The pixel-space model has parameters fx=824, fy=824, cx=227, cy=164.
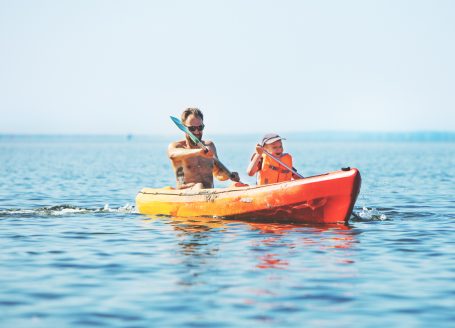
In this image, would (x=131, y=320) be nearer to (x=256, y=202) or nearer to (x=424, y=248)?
(x=424, y=248)

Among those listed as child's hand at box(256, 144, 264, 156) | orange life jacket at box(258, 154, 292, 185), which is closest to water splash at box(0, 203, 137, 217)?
orange life jacket at box(258, 154, 292, 185)

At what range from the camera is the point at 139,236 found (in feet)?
40.5

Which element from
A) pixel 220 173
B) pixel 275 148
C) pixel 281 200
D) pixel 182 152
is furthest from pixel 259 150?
pixel 182 152

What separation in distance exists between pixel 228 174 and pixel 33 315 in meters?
7.04

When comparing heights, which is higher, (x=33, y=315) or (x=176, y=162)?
(x=176, y=162)

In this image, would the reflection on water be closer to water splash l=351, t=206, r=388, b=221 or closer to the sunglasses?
water splash l=351, t=206, r=388, b=221

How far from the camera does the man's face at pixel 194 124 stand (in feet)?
45.9

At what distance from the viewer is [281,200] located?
13.3 meters

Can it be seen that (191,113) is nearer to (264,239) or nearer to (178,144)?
(178,144)

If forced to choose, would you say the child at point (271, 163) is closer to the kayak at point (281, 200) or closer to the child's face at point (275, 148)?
the child's face at point (275, 148)

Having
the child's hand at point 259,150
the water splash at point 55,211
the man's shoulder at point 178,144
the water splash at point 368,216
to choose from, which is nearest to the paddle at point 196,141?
the man's shoulder at point 178,144

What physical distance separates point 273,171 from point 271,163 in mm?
158

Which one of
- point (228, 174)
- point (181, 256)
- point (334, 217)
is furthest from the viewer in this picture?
point (228, 174)

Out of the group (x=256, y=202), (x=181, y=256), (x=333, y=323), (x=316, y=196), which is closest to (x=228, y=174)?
(x=256, y=202)
